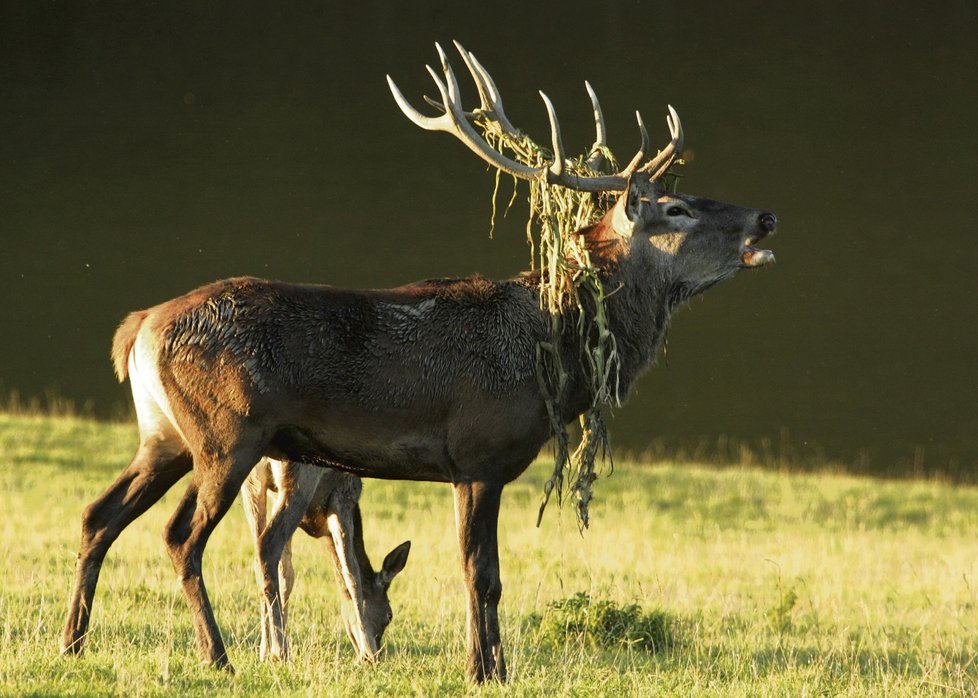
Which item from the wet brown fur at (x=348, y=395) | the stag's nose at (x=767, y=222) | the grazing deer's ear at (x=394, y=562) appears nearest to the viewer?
the wet brown fur at (x=348, y=395)

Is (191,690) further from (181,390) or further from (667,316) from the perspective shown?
(667,316)

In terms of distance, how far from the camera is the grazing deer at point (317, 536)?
9.27 m

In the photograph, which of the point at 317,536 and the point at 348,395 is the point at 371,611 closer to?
the point at 317,536

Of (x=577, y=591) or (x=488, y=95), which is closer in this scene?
(x=488, y=95)

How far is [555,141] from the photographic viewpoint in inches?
336

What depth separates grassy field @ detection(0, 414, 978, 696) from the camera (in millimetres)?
8273

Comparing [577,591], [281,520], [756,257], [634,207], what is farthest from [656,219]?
[577,591]

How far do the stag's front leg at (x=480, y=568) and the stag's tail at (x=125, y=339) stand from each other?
2.00m

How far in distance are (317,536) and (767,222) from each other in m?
3.75

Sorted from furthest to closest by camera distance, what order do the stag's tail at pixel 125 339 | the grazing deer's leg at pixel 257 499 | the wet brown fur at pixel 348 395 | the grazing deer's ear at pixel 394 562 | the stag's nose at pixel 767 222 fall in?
the grazing deer's ear at pixel 394 562
the grazing deer's leg at pixel 257 499
the stag's nose at pixel 767 222
the stag's tail at pixel 125 339
the wet brown fur at pixel 348 395

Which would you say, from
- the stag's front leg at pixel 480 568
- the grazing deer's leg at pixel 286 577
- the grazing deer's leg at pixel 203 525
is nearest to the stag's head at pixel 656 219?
the stag's front leg at pixel 480 568

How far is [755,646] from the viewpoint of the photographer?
34.5 feet

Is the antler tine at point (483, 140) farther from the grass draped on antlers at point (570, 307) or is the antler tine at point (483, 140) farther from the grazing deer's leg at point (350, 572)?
the grazing deer's leg at point (350, 572)

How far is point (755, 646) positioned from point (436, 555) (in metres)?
5.34
